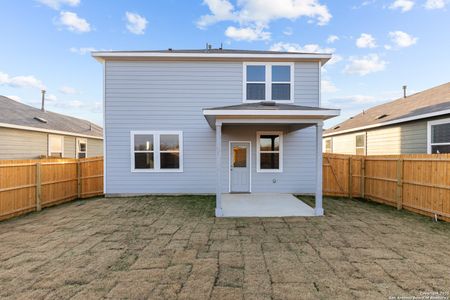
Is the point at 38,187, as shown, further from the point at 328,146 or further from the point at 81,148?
the point at 328,146

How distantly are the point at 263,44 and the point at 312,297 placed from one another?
46.6 ft

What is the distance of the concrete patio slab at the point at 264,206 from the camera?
6.71m

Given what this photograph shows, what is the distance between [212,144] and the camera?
9234 mm

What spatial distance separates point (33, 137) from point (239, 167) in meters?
11.0

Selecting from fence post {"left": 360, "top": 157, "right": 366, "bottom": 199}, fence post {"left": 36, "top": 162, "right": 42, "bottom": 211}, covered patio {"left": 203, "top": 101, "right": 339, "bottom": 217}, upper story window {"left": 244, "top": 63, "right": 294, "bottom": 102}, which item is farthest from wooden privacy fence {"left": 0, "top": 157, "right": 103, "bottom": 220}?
fence post {"left": 360, "top": 157, "right": 366, "bottom": 199}

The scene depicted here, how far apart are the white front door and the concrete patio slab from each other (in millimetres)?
440

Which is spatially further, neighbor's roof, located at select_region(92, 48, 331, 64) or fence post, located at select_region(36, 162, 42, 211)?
neighbor's roof, located at select_region(92, 48, 331, 64)

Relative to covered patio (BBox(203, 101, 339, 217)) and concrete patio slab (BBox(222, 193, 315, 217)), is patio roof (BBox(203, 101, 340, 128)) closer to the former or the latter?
covered patio (BBox(203, 101, 339, 217))

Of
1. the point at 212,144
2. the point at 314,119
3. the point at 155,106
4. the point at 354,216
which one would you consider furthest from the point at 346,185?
the point at 155,106

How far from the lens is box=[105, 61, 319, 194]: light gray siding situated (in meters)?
9.16

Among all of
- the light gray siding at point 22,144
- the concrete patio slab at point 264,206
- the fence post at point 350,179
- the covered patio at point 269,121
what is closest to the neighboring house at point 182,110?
the concrete patio slab at point 264,206

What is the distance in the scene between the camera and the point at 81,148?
15.6 metres

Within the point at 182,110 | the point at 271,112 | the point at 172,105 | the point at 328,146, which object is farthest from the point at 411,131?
the point at 172,105

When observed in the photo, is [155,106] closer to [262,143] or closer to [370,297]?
[262,143]
